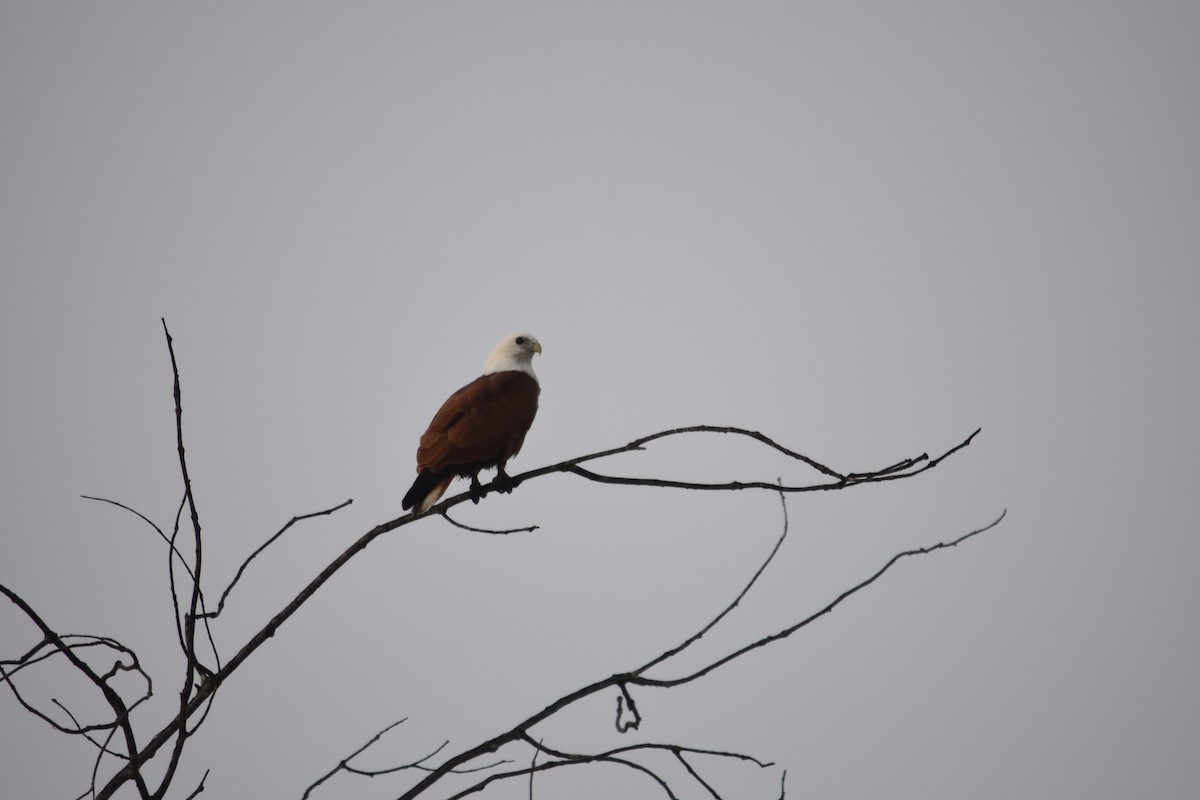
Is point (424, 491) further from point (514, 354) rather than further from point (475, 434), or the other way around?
point (514, 354)

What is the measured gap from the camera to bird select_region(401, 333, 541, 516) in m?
3.87

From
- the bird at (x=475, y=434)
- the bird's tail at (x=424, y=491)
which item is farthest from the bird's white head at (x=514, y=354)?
the bird's tail at (x=424, y=491)

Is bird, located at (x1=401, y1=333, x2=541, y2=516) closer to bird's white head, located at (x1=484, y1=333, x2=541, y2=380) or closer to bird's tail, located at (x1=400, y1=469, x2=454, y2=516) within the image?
bird's tail, located at (x1=400, y1=469, x2=454, y2=516)

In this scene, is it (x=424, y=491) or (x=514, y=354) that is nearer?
(x=424, y=491)

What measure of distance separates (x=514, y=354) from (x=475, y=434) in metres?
0.85

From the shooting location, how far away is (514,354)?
15.4ft

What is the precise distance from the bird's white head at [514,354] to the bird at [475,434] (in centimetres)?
16

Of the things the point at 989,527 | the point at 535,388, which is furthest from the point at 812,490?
the point at 535,388

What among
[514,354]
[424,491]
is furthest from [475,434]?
[514,354]

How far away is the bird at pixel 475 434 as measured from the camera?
3.87 metres

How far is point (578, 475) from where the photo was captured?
2109mm

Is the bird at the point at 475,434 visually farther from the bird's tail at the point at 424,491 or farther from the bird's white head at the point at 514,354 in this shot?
the bird's white head at the point at 514,354

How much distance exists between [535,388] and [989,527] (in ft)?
9.20

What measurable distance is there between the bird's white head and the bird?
0.52ft
